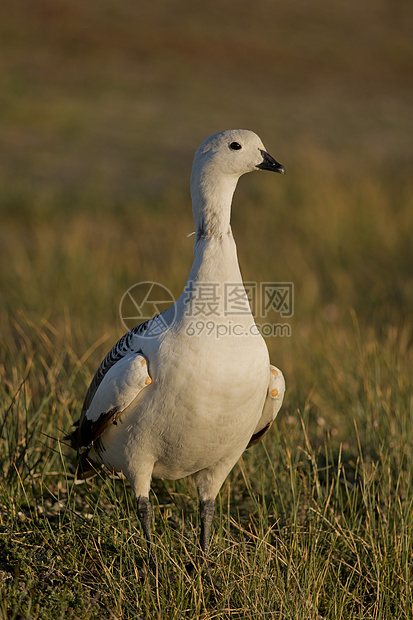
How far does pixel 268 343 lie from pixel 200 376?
A: 10.8ft

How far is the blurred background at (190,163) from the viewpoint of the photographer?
6.02 m

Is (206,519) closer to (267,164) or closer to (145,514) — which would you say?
(145,514)

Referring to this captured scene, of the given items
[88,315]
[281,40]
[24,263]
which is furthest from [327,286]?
[281,40]

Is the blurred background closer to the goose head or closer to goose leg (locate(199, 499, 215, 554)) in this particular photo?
goose leg (locate(199, 499, 215, 554))

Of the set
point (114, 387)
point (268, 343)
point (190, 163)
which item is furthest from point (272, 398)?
point (190, 163)

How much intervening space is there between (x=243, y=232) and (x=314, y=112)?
15158 mm

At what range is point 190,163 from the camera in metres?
16.4

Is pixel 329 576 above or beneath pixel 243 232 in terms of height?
beneath

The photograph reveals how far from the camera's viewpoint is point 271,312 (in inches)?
284

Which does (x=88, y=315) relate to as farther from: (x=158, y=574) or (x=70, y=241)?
(x=158, y=574)

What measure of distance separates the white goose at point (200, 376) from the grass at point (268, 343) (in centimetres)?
27

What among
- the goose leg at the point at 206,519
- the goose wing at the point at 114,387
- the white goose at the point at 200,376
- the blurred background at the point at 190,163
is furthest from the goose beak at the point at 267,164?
the goose leg at the point at 206,519

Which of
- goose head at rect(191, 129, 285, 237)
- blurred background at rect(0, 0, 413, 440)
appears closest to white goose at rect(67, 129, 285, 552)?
goose head at rect(191, 129, 285, 237)

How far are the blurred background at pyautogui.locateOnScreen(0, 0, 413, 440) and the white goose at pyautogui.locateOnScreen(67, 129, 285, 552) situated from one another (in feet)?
3.41
